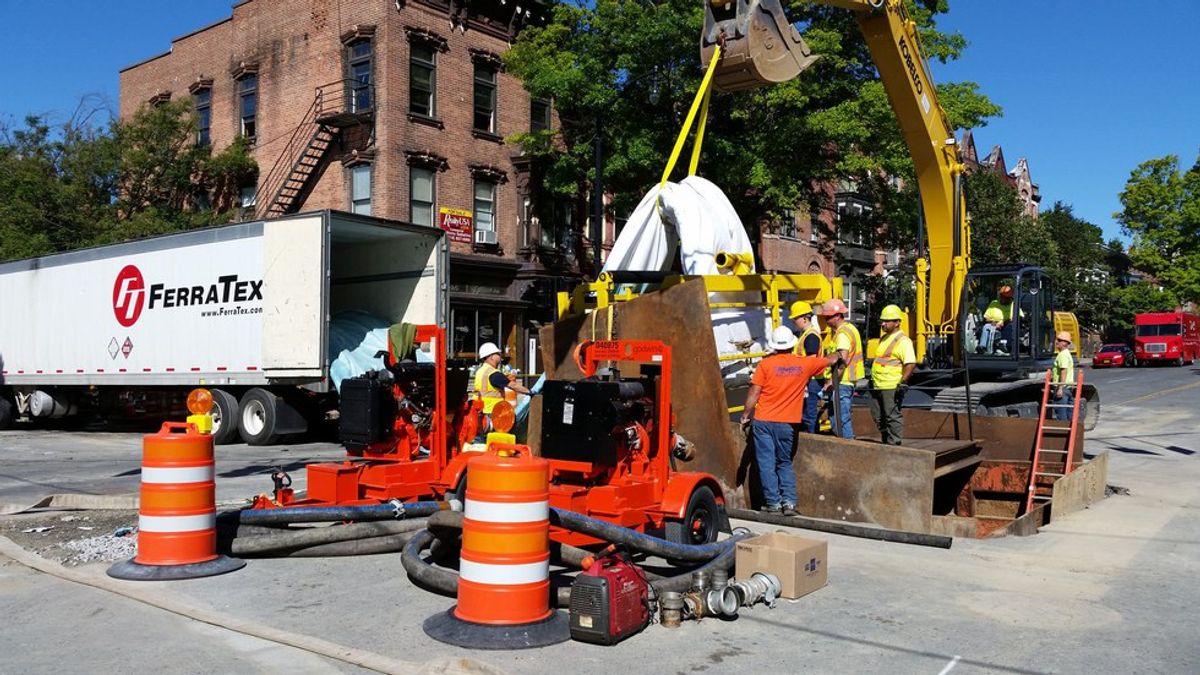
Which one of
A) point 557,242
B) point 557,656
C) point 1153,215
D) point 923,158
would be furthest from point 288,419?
point 1153,215

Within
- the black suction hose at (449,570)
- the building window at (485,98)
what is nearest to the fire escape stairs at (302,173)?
the building window at (485,98)

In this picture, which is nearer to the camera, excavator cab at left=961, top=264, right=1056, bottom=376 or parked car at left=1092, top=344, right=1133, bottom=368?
excavator cab at left=961, top=264, right=1056, bottom=376

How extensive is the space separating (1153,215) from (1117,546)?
54.0 meters

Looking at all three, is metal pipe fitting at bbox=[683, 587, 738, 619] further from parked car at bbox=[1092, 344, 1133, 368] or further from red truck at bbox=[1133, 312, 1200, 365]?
parked car at bbox=[1092, 344, 1133, 368]

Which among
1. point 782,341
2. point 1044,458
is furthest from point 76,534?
point 1044,458

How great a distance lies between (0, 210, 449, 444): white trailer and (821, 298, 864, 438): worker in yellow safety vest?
7438 mm

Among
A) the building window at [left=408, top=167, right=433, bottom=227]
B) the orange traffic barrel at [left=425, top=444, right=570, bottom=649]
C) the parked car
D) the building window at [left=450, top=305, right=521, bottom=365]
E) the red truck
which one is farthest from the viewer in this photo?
the parked car

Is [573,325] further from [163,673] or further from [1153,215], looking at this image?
[1153,215]

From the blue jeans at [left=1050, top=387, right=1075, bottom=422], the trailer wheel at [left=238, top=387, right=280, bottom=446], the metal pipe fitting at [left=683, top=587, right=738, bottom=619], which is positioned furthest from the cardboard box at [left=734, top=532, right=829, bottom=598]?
the trailer wheel at [left=238, top=387, right=280, bottom=446]

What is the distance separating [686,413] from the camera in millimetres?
9250

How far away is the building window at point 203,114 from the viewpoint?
3061 cm

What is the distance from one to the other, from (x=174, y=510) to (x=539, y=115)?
81.2ft

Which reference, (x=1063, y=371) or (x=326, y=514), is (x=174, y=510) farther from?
(x=1063, y=371)

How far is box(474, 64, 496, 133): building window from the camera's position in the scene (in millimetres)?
28281
